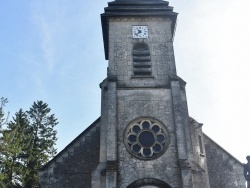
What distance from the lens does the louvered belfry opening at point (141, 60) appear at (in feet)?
61.2

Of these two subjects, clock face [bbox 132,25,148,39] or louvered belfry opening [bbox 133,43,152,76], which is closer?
louvered belfry opening [bbox 133,43,152,76]

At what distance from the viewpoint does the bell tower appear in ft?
49.4

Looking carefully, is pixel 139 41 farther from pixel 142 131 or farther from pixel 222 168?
pixel 222 168

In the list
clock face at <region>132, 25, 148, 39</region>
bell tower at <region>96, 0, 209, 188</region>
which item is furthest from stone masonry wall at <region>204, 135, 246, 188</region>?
clock face at <region>132, 25, 148, 39</region>

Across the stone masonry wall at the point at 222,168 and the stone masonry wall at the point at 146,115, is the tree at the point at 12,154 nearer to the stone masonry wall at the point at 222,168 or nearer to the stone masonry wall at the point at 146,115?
the stone masonry wall at the point at 146,115

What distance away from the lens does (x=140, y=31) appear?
2017cm

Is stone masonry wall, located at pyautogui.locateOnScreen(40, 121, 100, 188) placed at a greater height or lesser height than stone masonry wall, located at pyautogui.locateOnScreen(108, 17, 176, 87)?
lesser

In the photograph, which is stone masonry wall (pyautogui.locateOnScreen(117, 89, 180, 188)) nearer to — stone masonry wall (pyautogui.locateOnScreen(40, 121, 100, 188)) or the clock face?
stone masonry wall (pyautogui.locateOnScreen(40, 121, 100, 188))

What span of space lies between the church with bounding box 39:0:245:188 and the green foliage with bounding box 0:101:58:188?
203 inches

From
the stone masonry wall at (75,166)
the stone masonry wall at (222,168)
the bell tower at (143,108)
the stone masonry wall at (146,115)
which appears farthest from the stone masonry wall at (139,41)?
the stone masonry wall at (222,168)

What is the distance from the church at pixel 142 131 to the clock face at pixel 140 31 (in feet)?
0.20

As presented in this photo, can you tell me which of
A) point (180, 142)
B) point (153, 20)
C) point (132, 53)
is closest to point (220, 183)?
point (180, 142)

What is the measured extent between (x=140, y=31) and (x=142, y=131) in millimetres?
6869

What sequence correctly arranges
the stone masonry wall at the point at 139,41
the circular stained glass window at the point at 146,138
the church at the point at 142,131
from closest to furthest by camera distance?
the church at the point at 142,131, the circular stained glass window at the point at 146,138, the stone masonry wall at the point at 139,41
